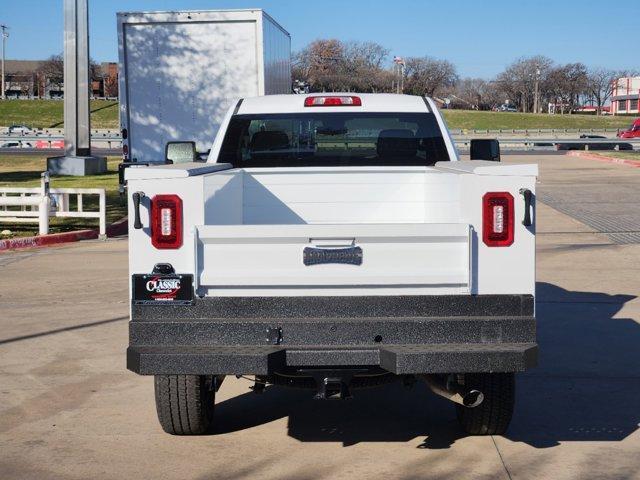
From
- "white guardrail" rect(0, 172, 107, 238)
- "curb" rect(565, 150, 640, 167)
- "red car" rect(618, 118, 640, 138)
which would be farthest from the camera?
"red car" rect(618, 118, 640, 138)

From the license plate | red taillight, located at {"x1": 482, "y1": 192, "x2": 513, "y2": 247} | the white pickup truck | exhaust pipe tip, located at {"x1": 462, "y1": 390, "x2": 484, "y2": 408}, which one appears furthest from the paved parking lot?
red taillight, located at {"x1": 482, "y1": 192, "x2": 513, "y2": 247}

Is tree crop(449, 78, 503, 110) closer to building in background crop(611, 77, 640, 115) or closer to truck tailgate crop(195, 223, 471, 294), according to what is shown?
building in background crop(611, 77, 640, 115)

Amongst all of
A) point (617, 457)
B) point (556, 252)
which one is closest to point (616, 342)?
point (617, 457)

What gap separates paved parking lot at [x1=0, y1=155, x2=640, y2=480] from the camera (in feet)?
18.8

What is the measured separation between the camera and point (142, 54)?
20.6 m

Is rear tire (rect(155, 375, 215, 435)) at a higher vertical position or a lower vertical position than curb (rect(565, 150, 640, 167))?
lower

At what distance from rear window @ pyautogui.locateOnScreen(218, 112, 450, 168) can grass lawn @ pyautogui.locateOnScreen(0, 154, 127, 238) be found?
10325mm

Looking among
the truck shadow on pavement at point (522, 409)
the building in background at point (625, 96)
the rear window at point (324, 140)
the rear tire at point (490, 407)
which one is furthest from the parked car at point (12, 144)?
the building in background at point (625, 96)

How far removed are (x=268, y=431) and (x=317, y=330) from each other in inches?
53.2

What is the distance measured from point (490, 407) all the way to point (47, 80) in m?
137

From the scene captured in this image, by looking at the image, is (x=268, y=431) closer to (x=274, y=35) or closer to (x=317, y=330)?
(x=317, y=330)

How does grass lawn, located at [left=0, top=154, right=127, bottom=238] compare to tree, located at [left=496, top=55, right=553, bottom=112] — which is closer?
grass lawn, located at [left=0, top=154, right=127, bottom=238]

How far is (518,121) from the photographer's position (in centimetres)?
9931

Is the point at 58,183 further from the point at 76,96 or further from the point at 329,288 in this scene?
the point at 329,288
